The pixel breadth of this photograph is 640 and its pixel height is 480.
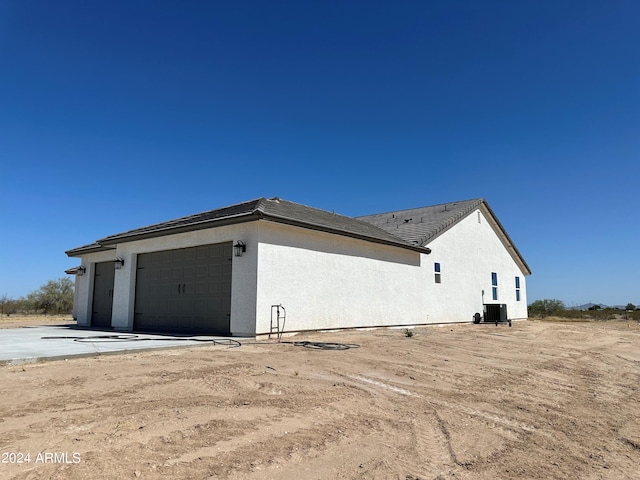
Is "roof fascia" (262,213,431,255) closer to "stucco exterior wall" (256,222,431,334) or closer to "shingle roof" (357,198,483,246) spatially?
"stucco exterior wall" (256,222,431,334)

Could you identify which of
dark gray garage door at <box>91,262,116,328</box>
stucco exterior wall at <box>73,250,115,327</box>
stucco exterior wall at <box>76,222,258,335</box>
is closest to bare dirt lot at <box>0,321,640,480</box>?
stucco exterior wall at <box>76,222,258,335</box>

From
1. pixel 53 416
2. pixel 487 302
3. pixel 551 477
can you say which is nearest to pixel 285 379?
pixel 53 416

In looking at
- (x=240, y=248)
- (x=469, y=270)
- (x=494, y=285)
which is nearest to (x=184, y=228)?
(x=240, y=248)

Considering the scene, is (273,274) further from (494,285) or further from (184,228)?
(494,285)

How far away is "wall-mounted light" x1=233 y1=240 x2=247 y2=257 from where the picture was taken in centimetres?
1086

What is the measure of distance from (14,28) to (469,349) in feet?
48.1

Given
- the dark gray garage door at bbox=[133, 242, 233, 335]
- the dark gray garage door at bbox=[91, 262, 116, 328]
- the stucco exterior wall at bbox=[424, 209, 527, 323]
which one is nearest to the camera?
the dark gray garage door at bbox=[133, 242, 233, 335]

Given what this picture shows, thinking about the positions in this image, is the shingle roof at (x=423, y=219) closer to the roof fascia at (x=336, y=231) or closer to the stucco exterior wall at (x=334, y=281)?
the roof fascia at (x=336, y=231)

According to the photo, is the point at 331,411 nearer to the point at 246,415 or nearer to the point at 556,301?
the point at 246,415

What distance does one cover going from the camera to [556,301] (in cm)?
3488

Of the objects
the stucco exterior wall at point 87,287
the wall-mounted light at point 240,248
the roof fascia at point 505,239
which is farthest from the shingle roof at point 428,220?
the stucco exterior wall at point 87,287

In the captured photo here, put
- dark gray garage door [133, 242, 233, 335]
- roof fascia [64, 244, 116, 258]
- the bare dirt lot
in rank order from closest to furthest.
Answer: the bare dirt lot < dark gray garage door [133, 242, 233, 335] < roof fascia [64, 244, 116, 258]

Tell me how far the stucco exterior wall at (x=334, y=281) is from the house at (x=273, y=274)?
0.11ft

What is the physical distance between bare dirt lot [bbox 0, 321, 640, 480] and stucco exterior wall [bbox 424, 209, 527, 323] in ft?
35.8
